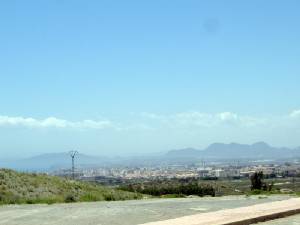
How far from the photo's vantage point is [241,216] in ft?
37.7

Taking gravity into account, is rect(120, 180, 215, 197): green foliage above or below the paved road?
below

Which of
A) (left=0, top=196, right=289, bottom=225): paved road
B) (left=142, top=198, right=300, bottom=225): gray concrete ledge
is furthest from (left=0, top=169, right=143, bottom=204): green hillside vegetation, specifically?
(left=142, top=198, right=300, bottom=225): gray concrete ledge

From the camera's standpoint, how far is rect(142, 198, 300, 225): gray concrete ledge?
1077 centimetres

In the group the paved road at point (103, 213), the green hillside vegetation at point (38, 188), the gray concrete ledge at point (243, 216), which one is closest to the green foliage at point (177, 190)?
the green hillside vegetation at point (38, 188)

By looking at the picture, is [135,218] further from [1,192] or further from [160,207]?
[1,192]

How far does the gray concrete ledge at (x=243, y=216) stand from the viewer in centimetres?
1077

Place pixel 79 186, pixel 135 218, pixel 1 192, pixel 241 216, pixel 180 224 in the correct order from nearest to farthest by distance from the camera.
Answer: pixel 180 224 < pixel 241 216 < pixel 135 218 < pixel 1 192 < pixel 79 186

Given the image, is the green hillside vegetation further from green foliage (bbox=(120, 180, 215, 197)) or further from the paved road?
green foliage (bbox=(120, 180, 215, 197))

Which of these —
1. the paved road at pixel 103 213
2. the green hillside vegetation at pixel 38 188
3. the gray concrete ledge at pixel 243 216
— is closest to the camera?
the gray concrete ledge at pixel 243 216

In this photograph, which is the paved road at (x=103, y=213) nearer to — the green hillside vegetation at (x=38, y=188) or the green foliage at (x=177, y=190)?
the green hillside vegetation at (x=38, y=188)

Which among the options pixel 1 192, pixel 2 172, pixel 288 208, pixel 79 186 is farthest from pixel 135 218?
pixel 79 186

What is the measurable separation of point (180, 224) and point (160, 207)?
3772 mm

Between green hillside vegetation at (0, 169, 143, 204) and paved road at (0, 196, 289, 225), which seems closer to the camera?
paved road at (0, 196, 289, 225)

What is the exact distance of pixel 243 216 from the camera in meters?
11.5
